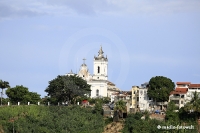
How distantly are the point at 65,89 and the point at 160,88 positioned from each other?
1373 centimetres

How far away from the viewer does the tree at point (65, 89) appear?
311ft

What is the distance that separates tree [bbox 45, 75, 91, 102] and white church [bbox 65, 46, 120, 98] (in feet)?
78.8

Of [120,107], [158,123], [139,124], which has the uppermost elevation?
[120,107]

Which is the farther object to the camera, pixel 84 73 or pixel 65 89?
pixel 84 73

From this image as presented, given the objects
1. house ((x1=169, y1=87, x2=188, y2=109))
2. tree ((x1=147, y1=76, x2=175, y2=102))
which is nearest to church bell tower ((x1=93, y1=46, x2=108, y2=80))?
tree ((x1=147, y1=76, x2=175, y2=102))

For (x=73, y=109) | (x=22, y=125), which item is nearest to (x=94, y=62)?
(x=73, y=109)

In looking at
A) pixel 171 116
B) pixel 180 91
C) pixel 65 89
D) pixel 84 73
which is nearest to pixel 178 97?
pixel 180 91

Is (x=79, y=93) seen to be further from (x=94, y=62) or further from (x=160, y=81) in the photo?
(x=94, y=62)

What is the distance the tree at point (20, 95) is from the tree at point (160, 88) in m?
16.9

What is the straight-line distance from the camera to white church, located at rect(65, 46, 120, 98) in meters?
122

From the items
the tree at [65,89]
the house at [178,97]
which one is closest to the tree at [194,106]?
the house at [178,97]

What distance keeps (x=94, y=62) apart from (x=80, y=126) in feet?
161

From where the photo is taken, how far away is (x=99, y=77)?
124625 millimetres

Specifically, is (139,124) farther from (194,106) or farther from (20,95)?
(20,95)
